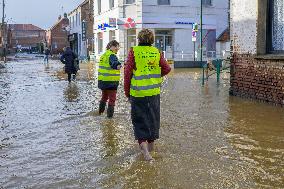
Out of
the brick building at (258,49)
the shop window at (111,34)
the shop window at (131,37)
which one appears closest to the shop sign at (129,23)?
the shop window at (131,37)

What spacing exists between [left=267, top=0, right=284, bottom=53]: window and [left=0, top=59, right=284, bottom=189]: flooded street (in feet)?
4.95

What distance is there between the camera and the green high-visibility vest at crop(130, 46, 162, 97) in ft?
20.8

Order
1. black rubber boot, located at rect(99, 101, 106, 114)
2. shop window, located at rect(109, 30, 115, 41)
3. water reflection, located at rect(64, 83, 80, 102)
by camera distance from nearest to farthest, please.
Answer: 1. black rubber boot, located at rect(99, 101, 106, 114)
2. water reflection, located at rect(64, 83, 80, 102)
3. shop window, located at rect(109, 30, 115, 41)

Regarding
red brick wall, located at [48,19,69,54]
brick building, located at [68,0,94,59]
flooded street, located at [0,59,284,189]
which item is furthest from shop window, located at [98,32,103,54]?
red brick wall, located at [48,19,69,54]

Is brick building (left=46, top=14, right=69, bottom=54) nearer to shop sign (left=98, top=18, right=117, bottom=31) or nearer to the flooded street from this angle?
shop sign (left=98, top=18, right=117, bottom=31)

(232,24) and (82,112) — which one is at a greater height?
(232,24)

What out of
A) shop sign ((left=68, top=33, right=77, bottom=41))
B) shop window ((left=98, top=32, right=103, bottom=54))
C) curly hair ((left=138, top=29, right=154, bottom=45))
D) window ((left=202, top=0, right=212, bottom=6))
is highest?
window ((left=202, top=0, right=212, bottom=6))

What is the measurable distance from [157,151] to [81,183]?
1.75 meters

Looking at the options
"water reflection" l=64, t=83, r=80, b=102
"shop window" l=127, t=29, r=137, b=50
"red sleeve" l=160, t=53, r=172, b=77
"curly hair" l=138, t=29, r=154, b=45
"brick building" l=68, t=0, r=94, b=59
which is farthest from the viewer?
"brick building" l=68, t=0, r=94, b=59

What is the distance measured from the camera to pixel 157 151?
677cm

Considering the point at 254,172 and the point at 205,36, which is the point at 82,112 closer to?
the point at 254,172

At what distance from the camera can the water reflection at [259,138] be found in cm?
561

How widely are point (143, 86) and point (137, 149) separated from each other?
1.05 m

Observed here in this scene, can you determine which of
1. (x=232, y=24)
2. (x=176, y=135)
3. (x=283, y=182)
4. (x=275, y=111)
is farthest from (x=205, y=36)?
(x=283, y=182)
